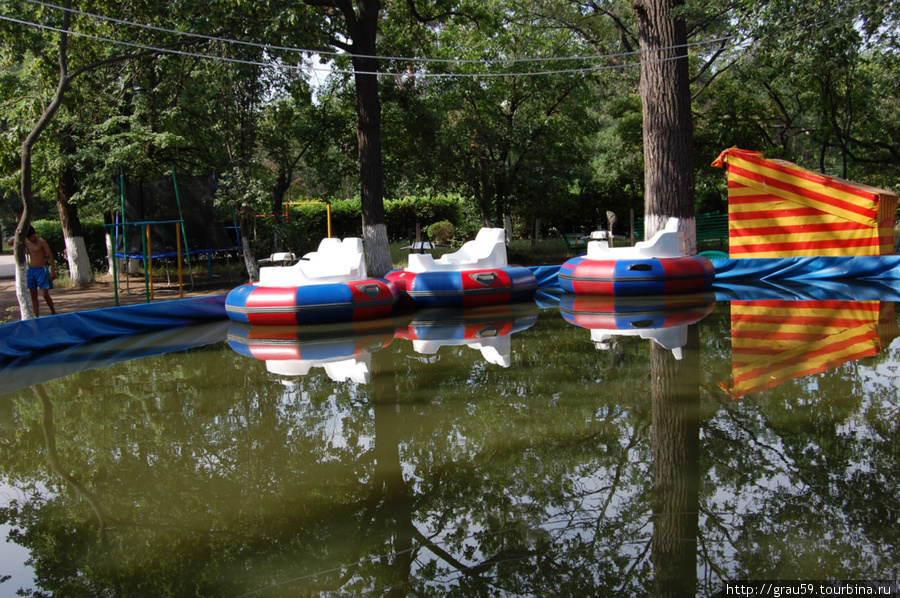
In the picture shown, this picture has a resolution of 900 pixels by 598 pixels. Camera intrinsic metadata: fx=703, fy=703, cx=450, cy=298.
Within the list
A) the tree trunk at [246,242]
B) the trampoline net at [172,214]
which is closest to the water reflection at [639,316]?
the tree trunk at [246,242]

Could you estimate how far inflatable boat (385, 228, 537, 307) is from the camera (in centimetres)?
1069

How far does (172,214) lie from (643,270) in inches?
348

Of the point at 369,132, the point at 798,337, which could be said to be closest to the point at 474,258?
the point at 369,132

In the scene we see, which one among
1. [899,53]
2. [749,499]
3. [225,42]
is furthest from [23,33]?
[899,53]

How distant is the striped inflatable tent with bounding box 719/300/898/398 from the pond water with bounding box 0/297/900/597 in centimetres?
5

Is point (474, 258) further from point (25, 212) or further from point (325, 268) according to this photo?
point (25, 212)

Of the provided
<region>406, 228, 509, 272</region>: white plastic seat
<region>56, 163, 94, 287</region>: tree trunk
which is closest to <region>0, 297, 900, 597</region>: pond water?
<region>406, 228, 509, 272</region>: white plastic seat

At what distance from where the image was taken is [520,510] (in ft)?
12.0

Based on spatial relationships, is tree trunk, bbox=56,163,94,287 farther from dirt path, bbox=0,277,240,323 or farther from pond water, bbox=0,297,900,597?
pond water, bbox=0,297,900,597

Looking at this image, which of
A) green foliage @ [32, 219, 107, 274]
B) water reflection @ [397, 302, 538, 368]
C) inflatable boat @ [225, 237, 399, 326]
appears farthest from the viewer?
green foliage @ [32, 219, 107, 274]

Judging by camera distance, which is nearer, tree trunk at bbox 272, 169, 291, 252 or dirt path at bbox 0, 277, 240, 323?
dirt path at bbox 0, 277, 240, 323

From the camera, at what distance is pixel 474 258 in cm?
1143

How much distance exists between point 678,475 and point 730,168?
1082 cm

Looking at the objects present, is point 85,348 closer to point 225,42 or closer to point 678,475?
point 225,42
